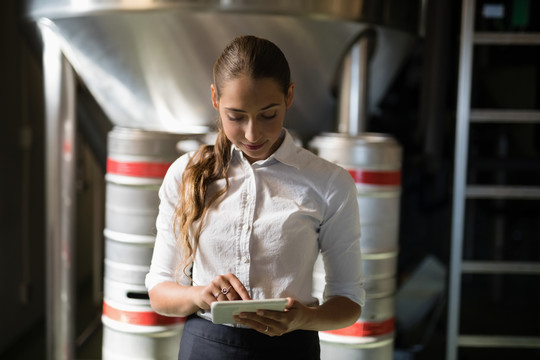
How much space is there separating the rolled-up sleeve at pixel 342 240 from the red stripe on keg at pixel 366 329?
0.93 m

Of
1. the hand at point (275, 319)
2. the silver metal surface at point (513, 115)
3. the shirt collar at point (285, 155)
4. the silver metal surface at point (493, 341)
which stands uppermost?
the silver metal surface at point (513, 115)

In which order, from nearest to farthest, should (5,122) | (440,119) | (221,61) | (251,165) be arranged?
(221,61) → (251,165) → (440,119) → (5,122)

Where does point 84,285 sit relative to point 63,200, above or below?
below

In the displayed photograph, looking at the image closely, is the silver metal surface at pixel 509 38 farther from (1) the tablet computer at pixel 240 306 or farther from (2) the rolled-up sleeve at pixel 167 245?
(1) the tablet computer at pixel 240 306

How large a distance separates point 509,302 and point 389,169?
265cm

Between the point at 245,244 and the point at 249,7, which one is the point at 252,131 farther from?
the point at 249,7

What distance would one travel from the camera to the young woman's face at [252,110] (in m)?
0.96

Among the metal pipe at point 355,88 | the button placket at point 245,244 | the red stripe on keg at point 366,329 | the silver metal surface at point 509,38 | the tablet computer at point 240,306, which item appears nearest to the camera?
the tablet computer at point 240,306

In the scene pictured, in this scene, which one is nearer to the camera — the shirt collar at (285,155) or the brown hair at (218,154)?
the brown hair at (218,154)

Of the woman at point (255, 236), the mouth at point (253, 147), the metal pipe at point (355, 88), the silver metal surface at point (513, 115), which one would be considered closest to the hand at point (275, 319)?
the woman at point (255, 236)

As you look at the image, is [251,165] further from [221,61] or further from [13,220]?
[13,220]

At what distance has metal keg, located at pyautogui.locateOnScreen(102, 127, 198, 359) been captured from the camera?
2010 mm

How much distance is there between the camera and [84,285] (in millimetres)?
4121

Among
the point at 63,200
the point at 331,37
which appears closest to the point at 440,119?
the point at 331,37
